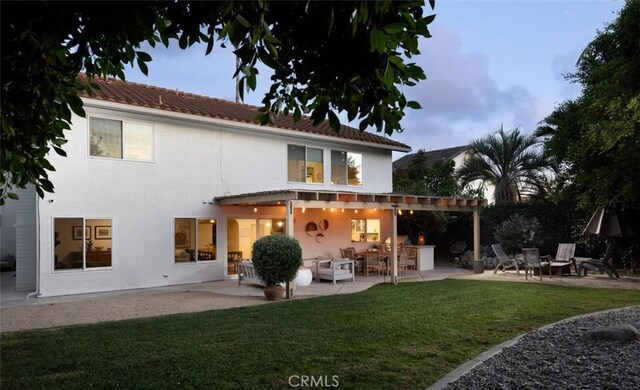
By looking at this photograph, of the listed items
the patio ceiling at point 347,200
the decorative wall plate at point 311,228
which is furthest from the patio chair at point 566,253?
the decorative wall plate at point 311,228

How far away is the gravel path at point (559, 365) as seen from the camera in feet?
14.6

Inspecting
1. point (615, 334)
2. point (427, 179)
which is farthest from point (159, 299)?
point (427, 179)

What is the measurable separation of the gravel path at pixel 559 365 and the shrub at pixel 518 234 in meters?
12.5

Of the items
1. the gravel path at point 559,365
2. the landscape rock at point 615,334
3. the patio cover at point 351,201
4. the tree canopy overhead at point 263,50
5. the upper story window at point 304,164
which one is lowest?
the gravel path at point 559,365

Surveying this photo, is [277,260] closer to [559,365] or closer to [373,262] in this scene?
[373,262]

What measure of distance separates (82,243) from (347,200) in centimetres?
754

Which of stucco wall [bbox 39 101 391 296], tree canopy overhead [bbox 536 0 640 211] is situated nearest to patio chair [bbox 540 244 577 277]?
tree canopy overhead [bbox 536 0 640 211]

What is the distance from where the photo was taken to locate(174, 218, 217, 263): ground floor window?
1468 centimetres

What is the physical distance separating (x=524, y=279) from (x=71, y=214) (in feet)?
43.5

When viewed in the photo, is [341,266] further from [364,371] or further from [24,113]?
[24,113]

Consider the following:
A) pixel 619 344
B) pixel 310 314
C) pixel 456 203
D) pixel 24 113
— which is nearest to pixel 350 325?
pixel 310 314

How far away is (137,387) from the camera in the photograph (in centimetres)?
474

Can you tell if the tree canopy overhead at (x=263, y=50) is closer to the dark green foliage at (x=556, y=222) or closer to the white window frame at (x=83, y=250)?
the white window frame at (x=83, y=250)

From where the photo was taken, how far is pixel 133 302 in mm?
11102
